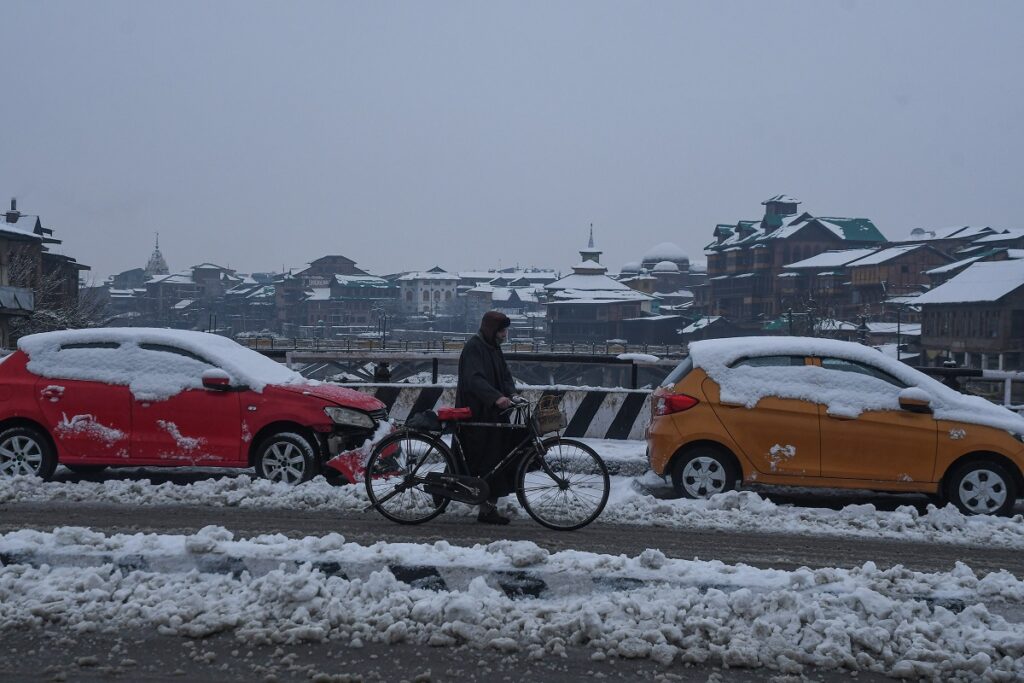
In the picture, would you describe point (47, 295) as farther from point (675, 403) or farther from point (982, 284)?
point (675, 403)

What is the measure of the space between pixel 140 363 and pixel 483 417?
4040mm

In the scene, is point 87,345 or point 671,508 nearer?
point 671,508

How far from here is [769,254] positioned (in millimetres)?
93125

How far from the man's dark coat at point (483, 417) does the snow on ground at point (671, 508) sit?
1.75 feet

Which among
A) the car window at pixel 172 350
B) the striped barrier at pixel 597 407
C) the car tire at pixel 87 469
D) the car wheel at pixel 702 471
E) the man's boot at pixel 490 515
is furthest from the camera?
the striped barrier at pixel 597 407

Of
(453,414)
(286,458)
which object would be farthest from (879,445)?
(286,458)

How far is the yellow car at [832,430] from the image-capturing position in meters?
8.69

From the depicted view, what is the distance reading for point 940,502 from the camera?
9.22m

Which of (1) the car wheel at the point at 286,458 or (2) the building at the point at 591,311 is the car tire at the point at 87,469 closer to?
(1) the car wheel at the point at 286,458

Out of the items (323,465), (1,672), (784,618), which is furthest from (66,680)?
(323,465)

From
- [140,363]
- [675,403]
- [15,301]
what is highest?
[15,301]

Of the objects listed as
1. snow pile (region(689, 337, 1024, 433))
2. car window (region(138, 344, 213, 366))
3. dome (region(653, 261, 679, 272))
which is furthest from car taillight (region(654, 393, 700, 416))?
dome (region(653, 261, 679, 272))

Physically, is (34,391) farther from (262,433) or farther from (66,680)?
(66,680)

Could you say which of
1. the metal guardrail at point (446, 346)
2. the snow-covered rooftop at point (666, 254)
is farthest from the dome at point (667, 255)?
the metal guardrail at point (446, 346)
